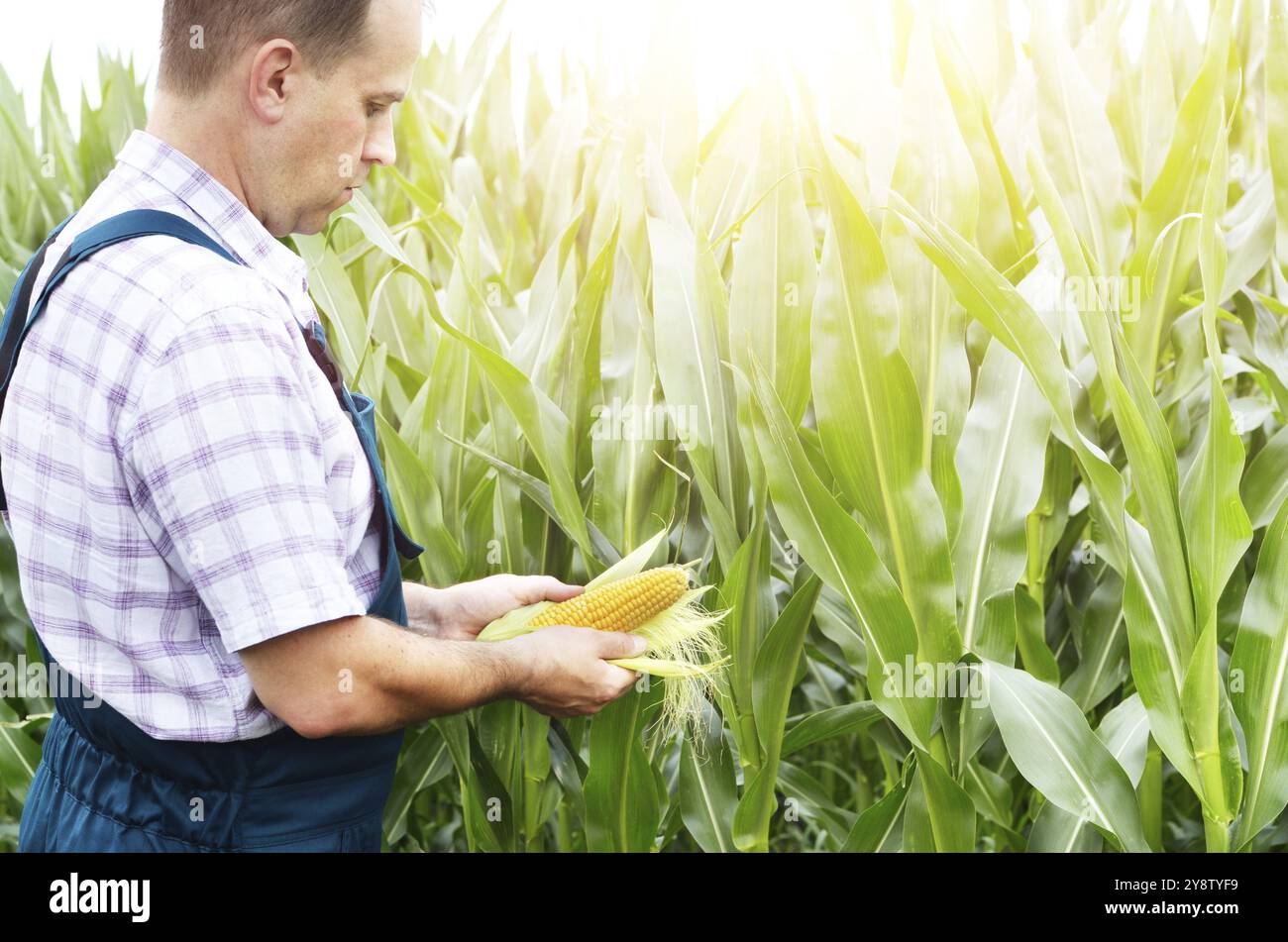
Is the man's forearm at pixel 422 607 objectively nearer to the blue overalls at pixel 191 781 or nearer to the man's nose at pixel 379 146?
the blue overalls at pixel 191 781

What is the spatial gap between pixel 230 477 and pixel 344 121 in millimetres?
359

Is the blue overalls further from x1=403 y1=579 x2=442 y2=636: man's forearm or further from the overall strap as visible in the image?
x1=403 y1=579 x2=442 y2=636: man's forearm

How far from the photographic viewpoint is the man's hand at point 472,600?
46.7 inches

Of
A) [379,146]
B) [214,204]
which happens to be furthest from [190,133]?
[379,146]

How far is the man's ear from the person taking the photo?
2.94ft

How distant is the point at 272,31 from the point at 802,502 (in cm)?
65

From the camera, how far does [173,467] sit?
0.81 m

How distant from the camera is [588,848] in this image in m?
1.22


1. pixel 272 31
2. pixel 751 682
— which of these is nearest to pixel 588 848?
pixel 751 682

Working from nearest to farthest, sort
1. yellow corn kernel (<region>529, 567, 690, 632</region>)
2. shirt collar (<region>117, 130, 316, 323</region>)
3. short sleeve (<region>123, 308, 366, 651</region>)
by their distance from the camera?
1. short sleeve (<region>123, 308, 366, 651</region>)
2. shirt collar (<region>117, 130, 316, 323</region>)
3. yellow corn kernel (<region>529, 567, 690, 632</region>)

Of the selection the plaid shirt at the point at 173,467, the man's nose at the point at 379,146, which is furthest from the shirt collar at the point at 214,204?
the man's nose at the point at 379,146

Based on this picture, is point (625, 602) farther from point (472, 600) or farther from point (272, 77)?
point (272, 77)

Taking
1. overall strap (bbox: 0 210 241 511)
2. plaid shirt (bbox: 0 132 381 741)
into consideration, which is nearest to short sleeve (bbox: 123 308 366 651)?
plaid shirt (bbox: 0 132 381 741)

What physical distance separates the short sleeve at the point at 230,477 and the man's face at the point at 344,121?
0.66 feet
